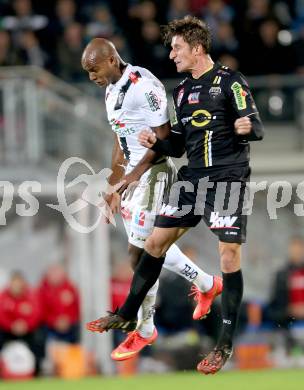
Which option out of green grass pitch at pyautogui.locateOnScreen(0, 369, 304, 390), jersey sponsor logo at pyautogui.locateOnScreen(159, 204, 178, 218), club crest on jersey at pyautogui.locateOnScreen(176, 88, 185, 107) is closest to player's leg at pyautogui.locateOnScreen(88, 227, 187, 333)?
jersey sponsor logo at pyautogui.locateOnScreen(159, 204, 178, 218)

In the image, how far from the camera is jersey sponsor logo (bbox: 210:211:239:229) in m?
8.22

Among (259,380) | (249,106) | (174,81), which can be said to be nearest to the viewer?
(249,106)

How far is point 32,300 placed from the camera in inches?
564

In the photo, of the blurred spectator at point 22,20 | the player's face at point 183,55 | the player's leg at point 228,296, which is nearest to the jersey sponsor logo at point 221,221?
the player's leg at point 228,296

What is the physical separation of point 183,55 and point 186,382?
6.28 metres

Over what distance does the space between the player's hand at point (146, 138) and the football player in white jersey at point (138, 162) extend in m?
0.25

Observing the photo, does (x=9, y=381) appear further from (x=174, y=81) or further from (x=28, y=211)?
(x=174, y=81)

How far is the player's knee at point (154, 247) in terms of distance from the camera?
8508 millimetres

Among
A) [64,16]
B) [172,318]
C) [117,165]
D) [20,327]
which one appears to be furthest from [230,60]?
[117,165]

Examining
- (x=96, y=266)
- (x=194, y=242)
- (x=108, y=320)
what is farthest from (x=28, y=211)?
(x=108, y=320)

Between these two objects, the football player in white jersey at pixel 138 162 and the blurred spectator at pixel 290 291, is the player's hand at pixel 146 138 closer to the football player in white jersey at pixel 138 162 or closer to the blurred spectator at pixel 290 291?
the football player in white jersey at pixel 138 162

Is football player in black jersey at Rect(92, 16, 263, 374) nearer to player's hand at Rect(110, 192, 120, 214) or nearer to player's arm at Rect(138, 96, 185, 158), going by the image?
player's arm at Rect(138, 96, 185, 158)

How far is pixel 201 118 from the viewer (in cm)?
828

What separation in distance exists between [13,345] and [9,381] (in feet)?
1.46
